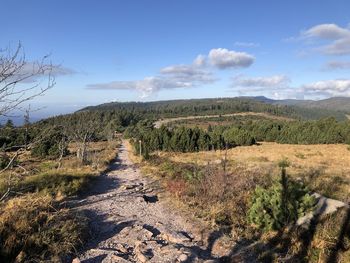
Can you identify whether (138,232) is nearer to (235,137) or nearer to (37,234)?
(37,234)

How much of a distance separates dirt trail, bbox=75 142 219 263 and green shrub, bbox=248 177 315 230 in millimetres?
1618

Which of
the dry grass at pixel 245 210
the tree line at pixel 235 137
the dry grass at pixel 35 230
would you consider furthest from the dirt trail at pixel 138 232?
the tree line at pixel 235 137

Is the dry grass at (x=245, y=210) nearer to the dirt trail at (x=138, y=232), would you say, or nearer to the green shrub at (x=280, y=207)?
the green shrub at (x=280, y=207)

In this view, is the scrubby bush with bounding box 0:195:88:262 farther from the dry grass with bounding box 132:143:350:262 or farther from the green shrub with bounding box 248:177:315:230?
the green shrub with bounding box 248:177:315:230

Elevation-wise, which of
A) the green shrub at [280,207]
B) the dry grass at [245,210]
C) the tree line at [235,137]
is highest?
the green shrub at [280,207]

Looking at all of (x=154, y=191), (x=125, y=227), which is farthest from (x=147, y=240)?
(x=154, y=191)

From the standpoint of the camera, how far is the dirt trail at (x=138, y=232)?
642 centimetres

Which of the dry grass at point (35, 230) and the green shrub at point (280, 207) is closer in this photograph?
the dry grass at point (35, 230)

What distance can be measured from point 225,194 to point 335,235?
3.69 m

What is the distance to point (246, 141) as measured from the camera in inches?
2149

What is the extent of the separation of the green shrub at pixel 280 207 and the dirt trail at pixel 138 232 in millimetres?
1618

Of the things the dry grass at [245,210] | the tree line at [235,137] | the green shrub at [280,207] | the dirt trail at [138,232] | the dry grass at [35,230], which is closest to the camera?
the dry grass at [35,230]

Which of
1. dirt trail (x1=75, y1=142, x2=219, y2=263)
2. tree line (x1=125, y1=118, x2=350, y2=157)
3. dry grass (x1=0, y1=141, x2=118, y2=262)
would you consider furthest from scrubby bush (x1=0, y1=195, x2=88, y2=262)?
tree line (x1=125, y1=118, x2=350, y2=157)

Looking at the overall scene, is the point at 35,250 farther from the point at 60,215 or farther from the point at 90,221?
the point at 90,221
